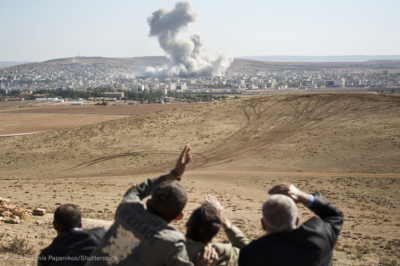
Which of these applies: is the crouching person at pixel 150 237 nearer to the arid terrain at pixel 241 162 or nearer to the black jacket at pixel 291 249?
the black jacket at pixel 291 249

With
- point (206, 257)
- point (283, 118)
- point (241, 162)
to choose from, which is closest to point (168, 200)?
point (206, 257)

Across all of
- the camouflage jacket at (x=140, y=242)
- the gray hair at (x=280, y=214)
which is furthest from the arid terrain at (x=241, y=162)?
the gray hair at (x=280, y=214)

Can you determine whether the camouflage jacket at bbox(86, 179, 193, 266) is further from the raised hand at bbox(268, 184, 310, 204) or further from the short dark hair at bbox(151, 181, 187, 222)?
the raised hand at bbox(268, 184, 310, 204)

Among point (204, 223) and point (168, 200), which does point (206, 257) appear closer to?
point (204, 223)

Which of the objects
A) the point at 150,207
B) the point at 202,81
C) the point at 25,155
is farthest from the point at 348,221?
the point at 202,81

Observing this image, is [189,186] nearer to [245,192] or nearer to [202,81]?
[245,192]

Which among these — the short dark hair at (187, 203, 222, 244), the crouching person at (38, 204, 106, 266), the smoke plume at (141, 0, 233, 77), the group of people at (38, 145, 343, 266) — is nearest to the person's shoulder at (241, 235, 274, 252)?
the group of people at (38, 145, 343, 266)
